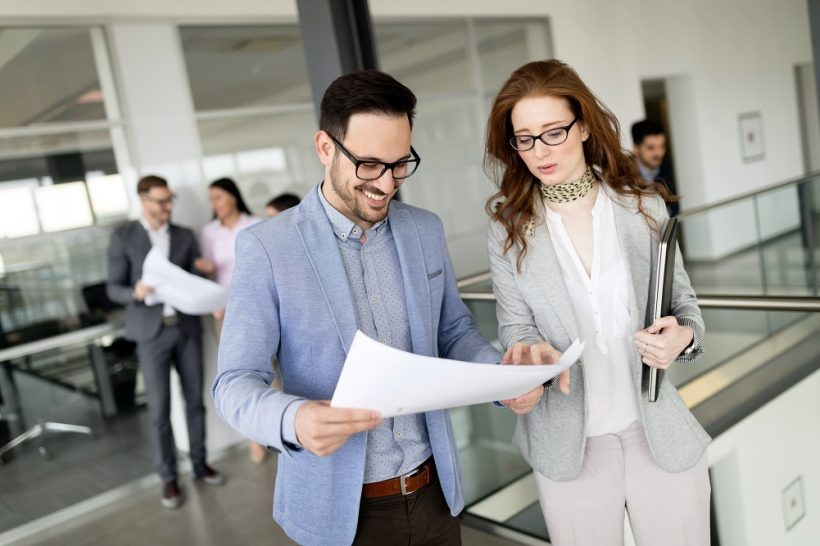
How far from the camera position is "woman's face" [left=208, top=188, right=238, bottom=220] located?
5.02m

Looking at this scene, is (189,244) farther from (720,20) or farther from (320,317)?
(720,20)

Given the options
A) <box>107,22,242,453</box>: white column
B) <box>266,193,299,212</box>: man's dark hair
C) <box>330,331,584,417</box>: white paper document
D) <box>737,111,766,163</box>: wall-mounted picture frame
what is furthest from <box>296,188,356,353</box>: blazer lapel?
<box>737,111,766,163</box>: wall-mounted picture frame

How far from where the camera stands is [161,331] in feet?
14.9

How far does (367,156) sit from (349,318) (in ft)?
1.08

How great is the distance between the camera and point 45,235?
15.4 ft

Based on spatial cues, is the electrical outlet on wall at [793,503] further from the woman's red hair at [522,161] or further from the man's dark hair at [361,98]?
the man's dark hair at [361,98]

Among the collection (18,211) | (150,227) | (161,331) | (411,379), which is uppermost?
(18,211)

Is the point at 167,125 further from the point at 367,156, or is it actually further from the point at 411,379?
the point at 411,379

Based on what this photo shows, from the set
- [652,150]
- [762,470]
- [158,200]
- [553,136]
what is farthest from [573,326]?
[158,200]

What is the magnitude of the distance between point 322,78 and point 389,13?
4.04 metres

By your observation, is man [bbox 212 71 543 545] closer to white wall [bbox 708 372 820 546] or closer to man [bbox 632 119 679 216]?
white wall [bbox 708 372 820 546]

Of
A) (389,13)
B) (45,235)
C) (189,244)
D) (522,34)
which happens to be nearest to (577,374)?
(189,244)

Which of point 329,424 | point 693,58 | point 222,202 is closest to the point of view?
point 329,424

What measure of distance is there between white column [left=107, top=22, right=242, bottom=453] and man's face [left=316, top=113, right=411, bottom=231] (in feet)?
12.9
